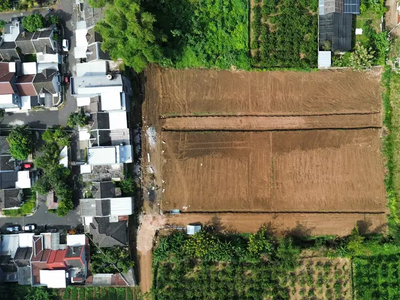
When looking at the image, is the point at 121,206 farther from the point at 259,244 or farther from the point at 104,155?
the point at 259,244

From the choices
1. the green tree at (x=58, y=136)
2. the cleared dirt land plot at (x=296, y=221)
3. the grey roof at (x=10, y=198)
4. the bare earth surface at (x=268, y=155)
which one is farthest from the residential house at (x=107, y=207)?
the grey roof at (x=10, y=198)

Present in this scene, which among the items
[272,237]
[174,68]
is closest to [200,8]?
[174,68]

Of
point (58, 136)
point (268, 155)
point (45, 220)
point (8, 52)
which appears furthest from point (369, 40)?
point (45, 220)

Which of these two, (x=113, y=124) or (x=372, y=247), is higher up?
(x=113, y=124)

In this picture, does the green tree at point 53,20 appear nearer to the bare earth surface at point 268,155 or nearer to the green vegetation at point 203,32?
the green vegetation at point 203,32

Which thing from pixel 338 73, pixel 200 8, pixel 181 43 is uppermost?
pixel 200 8

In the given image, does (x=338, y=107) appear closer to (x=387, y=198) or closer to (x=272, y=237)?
(x=387, y=198)
